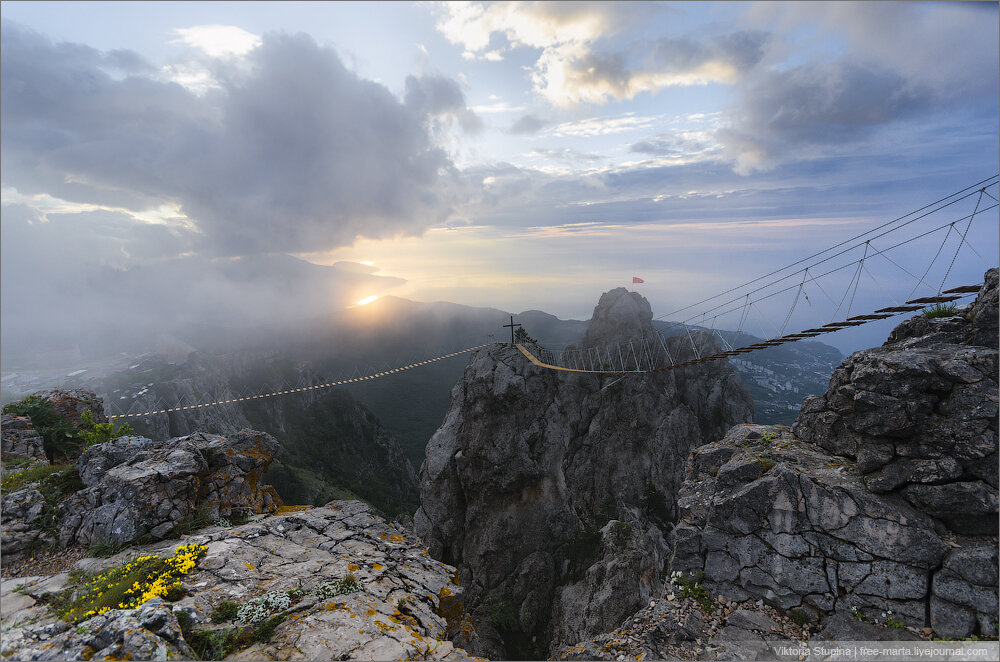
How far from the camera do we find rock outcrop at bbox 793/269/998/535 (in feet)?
39.3

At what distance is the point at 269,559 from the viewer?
1110 cm

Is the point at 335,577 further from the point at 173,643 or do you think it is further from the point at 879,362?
the point at 879,362

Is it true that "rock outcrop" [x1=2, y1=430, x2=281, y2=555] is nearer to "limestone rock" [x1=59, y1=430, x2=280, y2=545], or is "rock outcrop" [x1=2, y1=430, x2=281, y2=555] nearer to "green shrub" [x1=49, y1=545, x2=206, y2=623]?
"limestone rock" [x1=59, y1=430, x2=280, y2=545]

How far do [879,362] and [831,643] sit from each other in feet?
32.3

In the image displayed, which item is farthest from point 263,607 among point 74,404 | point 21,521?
point 74,404

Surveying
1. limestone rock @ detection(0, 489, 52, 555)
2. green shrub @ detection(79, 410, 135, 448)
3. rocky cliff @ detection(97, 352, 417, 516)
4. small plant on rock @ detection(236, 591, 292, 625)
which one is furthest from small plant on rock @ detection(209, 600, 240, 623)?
rocky cliff @ detection(97, 352, 417, 516)

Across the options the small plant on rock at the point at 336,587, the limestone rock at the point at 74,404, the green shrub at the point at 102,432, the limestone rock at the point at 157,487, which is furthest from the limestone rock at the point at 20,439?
the small plant on rock at the point at 336,587

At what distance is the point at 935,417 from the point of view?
12844 millimetres

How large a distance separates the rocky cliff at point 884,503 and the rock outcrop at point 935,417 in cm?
4

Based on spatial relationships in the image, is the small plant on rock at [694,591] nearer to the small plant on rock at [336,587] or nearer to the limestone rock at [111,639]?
the small plant on rock at [336,587]

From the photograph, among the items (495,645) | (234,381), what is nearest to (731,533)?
(495,645)

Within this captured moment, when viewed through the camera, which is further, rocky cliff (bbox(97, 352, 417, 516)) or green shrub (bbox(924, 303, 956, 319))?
rocky cliff (bbox(97, 352, 417, 516))

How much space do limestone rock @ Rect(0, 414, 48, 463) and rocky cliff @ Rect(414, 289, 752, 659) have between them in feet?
131

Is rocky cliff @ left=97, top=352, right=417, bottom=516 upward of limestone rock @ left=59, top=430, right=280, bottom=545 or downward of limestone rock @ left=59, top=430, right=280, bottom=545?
downward
